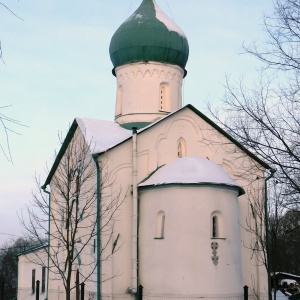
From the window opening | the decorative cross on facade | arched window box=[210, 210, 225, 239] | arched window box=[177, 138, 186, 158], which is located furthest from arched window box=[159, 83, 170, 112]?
the decorative cross on facade

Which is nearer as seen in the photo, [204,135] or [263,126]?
[263,126]

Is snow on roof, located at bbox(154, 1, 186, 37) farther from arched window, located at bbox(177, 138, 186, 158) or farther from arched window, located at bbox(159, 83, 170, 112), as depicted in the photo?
arched window, located at bbox(177, 138, 186, 158)

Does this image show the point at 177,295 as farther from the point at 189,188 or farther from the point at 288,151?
the point at 288,151

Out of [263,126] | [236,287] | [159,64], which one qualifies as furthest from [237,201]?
[263,126]

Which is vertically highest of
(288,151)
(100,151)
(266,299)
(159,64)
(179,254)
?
(159,64)

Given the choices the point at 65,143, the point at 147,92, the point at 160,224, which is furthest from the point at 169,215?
the point at 147,92

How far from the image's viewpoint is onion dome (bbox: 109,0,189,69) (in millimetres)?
16812

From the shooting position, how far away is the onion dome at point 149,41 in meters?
16.8

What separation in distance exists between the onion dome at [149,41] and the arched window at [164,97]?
83 cm

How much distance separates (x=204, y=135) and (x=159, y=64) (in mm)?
3087

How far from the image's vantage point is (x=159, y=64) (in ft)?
55.7

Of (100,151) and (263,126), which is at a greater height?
(100,151)

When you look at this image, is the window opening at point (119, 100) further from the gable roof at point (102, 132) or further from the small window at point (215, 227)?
the small window at point (215, 227)

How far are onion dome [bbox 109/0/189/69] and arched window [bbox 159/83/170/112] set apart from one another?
0.83 metres
